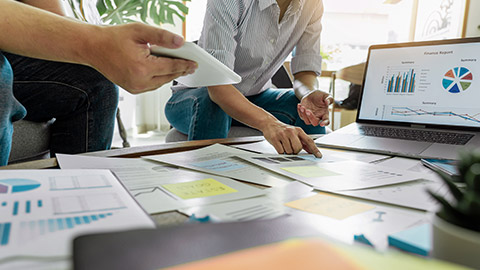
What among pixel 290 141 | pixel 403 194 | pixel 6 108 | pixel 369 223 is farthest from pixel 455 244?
pixel 6 108

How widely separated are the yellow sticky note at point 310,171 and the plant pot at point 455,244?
311mm

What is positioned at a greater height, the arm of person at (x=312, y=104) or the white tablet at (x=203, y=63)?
the white tablet at (x=203, y=63)

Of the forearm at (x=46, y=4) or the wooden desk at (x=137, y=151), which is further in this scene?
Result: the forearm at (x=46, y=4)

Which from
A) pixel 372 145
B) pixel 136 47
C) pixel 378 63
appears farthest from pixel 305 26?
pixel 136 47

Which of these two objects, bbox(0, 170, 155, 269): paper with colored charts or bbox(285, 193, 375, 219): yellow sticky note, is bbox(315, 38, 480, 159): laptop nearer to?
bbox(285, 193, 375, 219): yellow sticky note

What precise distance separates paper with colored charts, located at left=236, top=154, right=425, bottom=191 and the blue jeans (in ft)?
1.45

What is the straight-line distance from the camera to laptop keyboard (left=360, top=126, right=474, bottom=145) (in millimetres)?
830

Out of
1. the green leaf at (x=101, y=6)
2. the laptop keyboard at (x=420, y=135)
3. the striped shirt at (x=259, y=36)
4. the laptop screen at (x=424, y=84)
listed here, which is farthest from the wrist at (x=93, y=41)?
the green leaf at (x=101, y=6)

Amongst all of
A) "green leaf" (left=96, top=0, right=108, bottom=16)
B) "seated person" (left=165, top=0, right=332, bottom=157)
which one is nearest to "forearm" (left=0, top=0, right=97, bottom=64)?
"seated person" (left=165, top=0, right=332, bottom=157)

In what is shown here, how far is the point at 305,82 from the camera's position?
1366 millimetres

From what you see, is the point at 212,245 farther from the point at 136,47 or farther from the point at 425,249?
the point at 136,47

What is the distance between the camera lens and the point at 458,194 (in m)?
0.21

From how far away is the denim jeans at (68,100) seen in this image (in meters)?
0.84

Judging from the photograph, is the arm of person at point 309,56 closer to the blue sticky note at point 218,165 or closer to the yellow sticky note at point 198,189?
the blue sticky note at point 218,165
